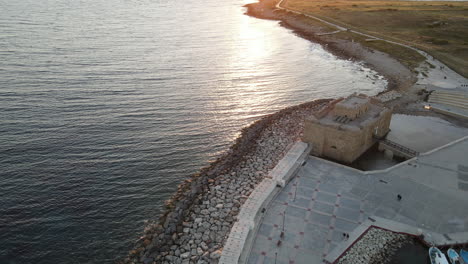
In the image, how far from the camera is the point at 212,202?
34.3m

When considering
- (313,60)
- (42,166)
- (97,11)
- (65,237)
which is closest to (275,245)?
(65,237)

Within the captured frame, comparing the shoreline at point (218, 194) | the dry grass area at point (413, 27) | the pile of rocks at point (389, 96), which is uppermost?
the dry grass area at point (413, 27)

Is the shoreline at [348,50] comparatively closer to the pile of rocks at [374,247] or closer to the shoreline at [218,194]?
the shoreline at [218,194]

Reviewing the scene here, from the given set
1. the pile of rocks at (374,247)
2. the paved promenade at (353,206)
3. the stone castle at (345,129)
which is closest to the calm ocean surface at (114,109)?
the paved promenade at (353,206)

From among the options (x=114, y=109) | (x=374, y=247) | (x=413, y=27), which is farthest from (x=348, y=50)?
(x=374, y=247)

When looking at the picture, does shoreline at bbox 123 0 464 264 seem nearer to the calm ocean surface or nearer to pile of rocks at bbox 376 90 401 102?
pile of rocks at bbox 376 90 401 102

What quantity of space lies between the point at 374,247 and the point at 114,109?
41851mm

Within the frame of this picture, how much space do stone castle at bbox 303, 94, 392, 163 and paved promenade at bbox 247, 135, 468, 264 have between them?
7.46 feet

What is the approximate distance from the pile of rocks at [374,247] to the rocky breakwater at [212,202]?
1041 cm

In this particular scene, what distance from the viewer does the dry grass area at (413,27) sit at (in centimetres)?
8944

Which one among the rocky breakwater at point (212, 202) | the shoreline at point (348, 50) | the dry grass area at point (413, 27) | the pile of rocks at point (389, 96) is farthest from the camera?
the dry grass area at point (413, 27)

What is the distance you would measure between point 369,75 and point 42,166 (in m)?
69.3

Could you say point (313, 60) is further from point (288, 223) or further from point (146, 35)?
point (288, 223)

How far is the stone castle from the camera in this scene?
39125 mm
